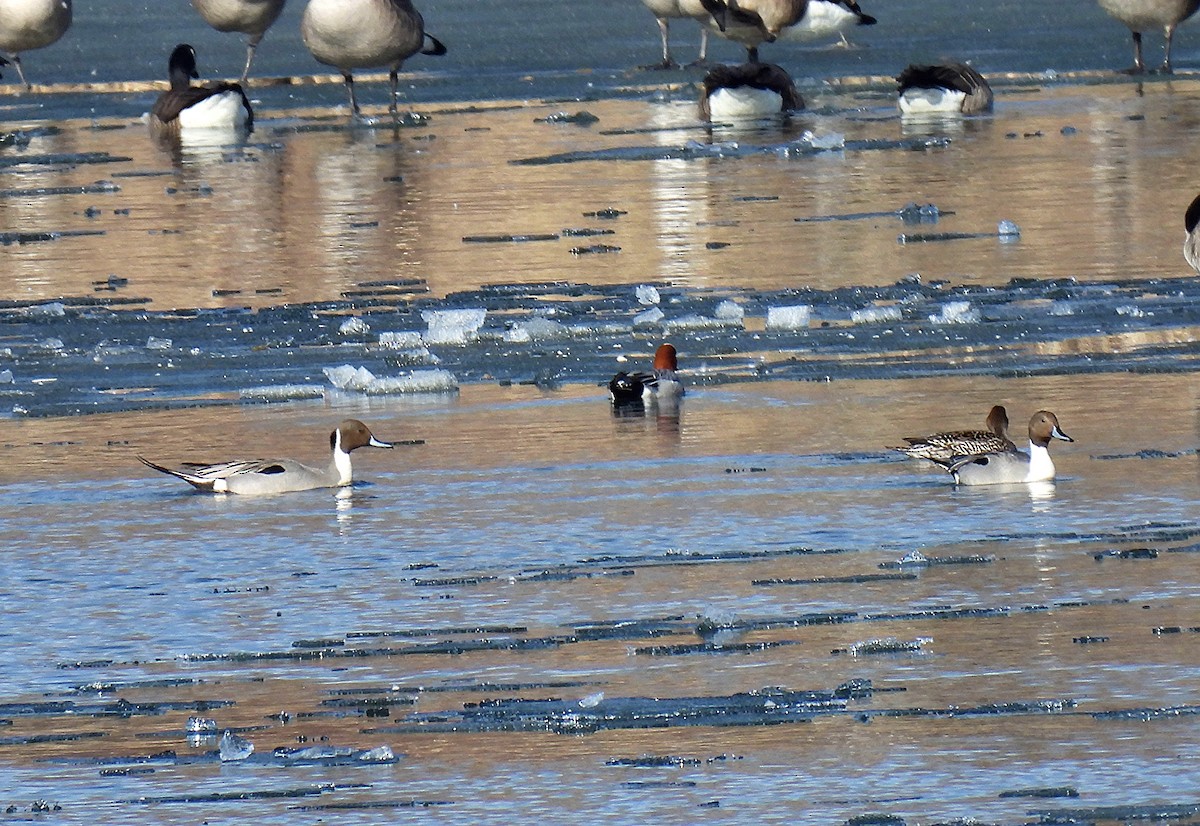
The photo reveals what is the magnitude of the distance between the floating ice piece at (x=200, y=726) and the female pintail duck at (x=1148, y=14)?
67.8 feet

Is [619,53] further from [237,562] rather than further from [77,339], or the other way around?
[237,562]

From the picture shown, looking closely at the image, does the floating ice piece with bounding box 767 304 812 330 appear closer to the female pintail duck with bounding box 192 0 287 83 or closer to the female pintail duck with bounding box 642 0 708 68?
the female pintail duck with bounding box 642 0 708 68

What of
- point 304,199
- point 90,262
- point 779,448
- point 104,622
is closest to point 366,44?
point 304,199

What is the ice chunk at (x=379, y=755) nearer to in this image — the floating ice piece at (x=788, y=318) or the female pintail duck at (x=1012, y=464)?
the female pintail duck at (x=1012, y=464)

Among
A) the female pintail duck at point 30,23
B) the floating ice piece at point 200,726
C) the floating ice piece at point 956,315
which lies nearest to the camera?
the floating ice piece at point 200,726

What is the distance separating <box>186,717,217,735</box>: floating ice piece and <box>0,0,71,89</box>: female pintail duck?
2436 centimetres

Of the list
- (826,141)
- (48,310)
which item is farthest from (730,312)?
(826,141)

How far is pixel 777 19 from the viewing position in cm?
3061

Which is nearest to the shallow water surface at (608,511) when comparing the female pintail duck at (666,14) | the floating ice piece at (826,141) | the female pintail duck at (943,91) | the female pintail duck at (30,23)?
the floating ice piece at (826,141)

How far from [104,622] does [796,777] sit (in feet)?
7.74

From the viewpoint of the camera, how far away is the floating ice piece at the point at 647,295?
12.5m

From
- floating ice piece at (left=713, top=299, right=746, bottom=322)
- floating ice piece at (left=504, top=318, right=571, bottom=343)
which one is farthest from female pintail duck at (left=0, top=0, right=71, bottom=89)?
floating ice piece at (left=713, top=299, right=746, bottom=322)

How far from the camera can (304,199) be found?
17.9 meters

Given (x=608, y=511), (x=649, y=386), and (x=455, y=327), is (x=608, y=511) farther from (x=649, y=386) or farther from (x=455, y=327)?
(x=455, y=327)
